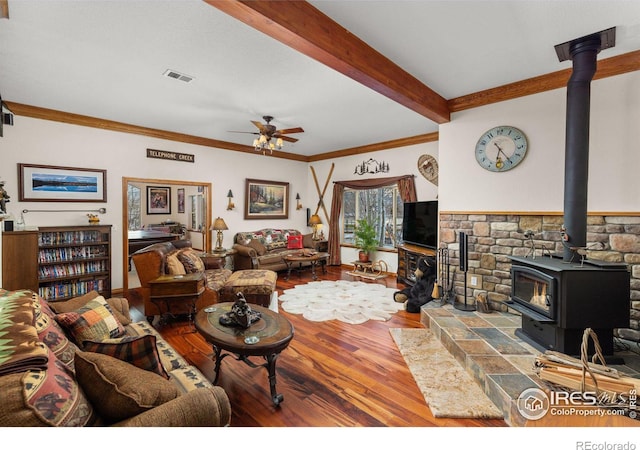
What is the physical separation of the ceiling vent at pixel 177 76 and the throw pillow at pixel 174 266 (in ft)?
7.01

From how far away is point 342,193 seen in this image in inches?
283

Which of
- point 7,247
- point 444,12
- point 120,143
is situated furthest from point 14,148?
point 444,12

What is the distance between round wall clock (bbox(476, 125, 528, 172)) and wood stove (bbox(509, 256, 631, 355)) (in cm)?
135

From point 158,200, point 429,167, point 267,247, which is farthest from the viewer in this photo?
point 158,200

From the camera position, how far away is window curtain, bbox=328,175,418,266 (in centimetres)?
586

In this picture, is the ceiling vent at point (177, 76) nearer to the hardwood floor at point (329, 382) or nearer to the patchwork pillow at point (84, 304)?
the patchwork pillow at point (84, 304)

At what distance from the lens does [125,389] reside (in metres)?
1.15

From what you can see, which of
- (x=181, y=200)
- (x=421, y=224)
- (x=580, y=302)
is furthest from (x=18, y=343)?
(x=181, y=200)

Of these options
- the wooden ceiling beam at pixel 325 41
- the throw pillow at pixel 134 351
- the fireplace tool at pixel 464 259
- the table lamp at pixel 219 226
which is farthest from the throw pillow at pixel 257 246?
the throw pillow at pixel 134 351

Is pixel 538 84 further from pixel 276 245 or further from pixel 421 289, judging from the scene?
pixel 276 245

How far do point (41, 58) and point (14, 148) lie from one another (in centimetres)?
206

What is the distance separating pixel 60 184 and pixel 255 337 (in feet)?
14.0

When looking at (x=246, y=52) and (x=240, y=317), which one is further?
(x=246, y=52)

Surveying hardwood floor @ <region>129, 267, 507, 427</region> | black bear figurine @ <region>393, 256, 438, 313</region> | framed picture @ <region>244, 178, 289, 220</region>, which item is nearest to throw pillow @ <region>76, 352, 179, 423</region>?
hardwood floor @ <region>129, 267, 507, 427</region>
